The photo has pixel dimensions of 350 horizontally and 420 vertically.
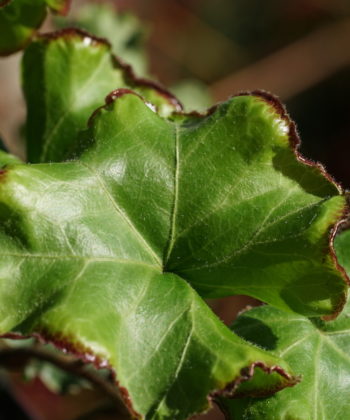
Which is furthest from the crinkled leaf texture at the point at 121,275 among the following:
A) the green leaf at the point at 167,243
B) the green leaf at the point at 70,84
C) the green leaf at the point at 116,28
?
the green leaf at the point at 116,28

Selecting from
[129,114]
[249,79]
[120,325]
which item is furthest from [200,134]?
[249,79]

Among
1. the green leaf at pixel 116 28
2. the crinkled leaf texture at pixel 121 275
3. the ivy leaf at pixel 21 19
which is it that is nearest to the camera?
the crinkled leaf texture at pixel 121 275

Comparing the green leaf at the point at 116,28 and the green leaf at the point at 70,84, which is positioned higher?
the green leaf at the point at 70,84

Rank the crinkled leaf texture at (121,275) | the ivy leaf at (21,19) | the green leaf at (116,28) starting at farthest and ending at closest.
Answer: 1. the green leaf at (116,28)
2. the ivy leaf at (21,19)
3. the crinkled leaf texture at (121,275)

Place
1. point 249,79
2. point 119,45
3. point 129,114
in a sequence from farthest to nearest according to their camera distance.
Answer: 1. point 249,79
2. point 119,45
3. point 129,114

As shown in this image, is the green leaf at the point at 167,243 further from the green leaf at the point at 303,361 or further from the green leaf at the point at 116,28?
the green leaf at the point at 116,28

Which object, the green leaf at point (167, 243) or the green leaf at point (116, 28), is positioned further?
the green leaf at point (116, 28)

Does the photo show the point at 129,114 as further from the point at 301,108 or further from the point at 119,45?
the point at 301,108
